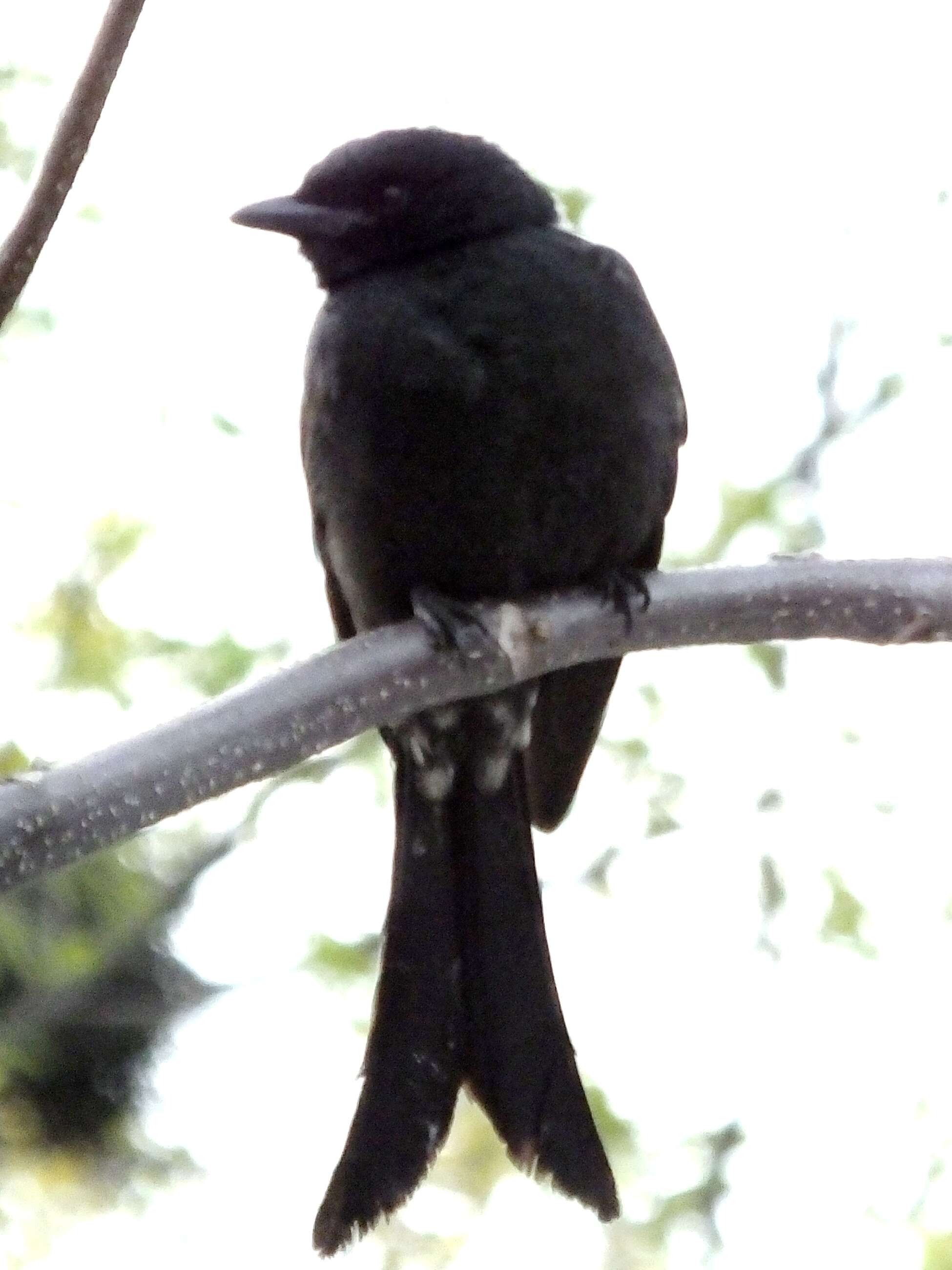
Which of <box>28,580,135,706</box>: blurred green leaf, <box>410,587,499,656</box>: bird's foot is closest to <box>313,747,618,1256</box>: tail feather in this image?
<box>410,587,499,656</box>: bird's foot

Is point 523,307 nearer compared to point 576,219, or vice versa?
point 523,307

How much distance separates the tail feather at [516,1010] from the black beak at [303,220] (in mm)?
911

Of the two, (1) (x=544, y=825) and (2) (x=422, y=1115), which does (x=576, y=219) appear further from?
(2) (x=422, y=1115)

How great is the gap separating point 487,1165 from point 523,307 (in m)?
3.27

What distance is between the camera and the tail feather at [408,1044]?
2.33 meters

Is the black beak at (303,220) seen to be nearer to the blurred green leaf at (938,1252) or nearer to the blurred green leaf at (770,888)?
the blurred green leaf at (770,888)

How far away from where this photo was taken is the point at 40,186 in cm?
161

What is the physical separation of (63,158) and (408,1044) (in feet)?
4.68

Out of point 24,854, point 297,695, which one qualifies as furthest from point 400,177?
point 24,854

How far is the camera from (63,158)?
→ 63.4 inches

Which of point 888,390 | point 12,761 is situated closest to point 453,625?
point 12,761

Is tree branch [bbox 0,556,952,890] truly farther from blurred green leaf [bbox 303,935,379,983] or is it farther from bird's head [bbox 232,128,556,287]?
blurred green leaf [bbox 303,935,379,983]

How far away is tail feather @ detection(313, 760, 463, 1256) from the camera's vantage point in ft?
7.66

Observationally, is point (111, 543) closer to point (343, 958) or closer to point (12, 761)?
point (343, 958)
